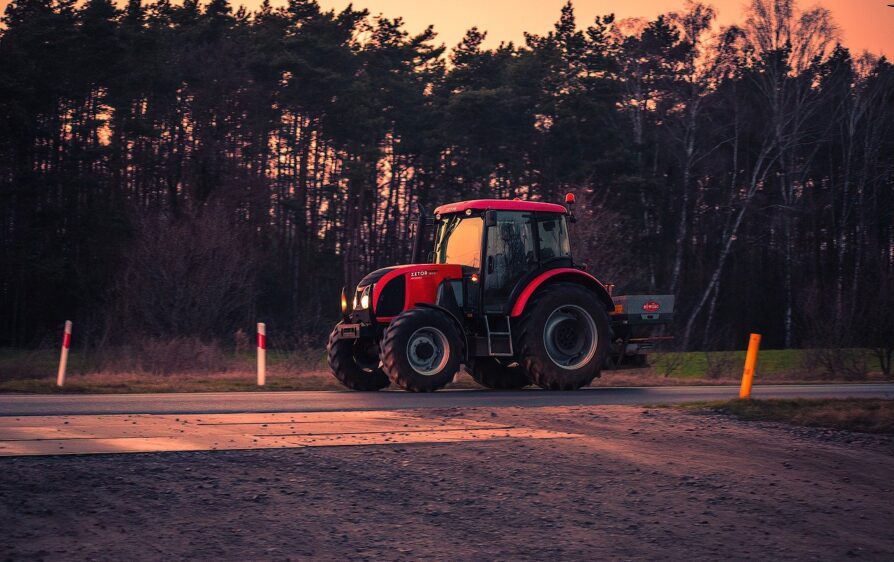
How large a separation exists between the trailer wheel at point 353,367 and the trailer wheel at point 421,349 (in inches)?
48.3

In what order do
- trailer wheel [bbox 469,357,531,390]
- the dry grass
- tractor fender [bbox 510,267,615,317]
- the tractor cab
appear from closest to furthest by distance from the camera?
tractor fender [bbox 510,267,615,317], the tractor cab, the dry grass, trailer wheel [bbox 469,357,531,390]

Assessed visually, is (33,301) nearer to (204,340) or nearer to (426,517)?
(204,340)

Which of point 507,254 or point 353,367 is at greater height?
point 507,254

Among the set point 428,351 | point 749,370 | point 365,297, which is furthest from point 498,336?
point 749,370

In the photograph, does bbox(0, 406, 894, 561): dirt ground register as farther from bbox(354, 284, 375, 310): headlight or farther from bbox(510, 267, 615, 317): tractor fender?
bbox(354, 284, 375, 310): headlight

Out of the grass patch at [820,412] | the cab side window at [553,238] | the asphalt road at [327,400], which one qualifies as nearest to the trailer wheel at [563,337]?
the asphalt road at [327,400]

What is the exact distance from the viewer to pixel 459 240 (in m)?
17.9

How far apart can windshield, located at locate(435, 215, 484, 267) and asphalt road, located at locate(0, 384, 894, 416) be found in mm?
2133

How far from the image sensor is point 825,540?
6488mm

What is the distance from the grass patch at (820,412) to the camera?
1177cm

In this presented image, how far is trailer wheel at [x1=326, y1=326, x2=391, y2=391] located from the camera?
1755 cm

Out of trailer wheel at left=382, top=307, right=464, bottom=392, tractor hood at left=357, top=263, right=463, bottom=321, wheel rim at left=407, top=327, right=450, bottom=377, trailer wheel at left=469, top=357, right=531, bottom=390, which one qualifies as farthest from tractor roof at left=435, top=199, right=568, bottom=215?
trailer wheel at left=469, top=357, right=531, bottom=390

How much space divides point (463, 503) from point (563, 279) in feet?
35.9

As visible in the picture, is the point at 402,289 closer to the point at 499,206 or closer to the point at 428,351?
the point at 428,351
